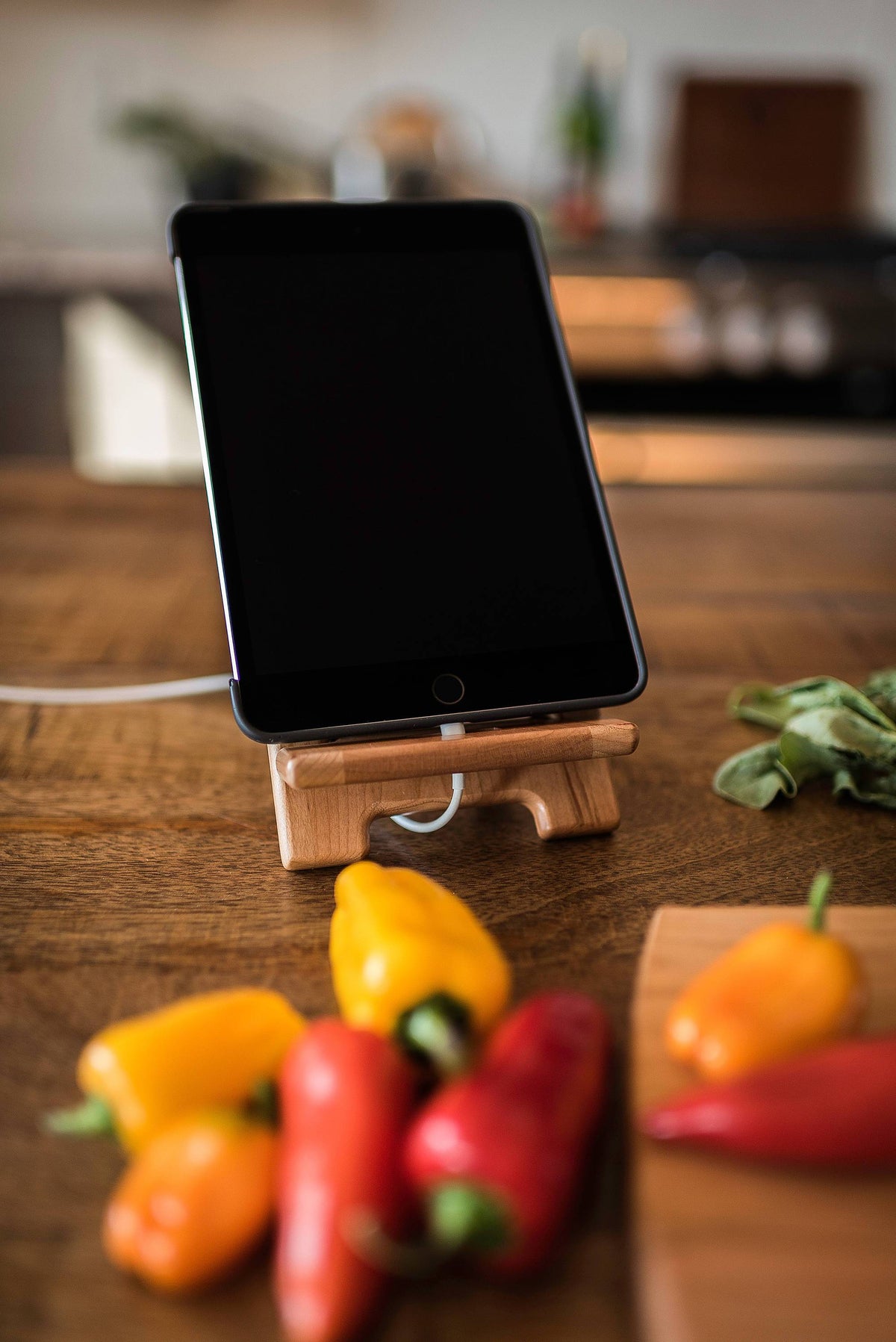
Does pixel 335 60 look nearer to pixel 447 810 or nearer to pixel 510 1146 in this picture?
pixel 447 810

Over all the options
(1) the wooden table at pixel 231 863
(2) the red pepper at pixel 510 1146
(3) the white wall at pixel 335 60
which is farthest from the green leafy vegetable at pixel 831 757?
(3) the white wall at pixel 335 60

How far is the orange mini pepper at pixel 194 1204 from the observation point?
15.2 inches

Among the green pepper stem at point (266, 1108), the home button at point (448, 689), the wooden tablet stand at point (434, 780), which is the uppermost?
the green pepper stem at point (266, 1108)

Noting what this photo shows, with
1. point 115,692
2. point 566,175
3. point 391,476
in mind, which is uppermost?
point 391,476

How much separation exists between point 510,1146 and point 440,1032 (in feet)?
0.21

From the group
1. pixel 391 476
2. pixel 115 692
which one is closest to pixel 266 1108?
pixel 391 476

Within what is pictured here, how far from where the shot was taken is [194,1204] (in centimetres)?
39

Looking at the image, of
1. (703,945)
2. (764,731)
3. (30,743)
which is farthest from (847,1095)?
(30,743)

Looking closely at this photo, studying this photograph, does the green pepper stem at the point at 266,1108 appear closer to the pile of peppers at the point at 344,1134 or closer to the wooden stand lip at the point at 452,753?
the pile of peppers at the point at 344,1134

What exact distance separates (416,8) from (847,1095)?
138 inches

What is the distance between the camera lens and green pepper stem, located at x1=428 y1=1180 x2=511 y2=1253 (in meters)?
0.36

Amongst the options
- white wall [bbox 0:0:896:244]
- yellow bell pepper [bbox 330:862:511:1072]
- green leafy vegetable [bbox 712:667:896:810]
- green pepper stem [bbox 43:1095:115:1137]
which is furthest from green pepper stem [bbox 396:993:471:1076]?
white wall [bbox 0:0:896:244]

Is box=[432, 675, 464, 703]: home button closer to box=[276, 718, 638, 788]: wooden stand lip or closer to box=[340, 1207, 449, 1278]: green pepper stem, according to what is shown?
box=[276, 718, 638, 788]: wooden stand lip

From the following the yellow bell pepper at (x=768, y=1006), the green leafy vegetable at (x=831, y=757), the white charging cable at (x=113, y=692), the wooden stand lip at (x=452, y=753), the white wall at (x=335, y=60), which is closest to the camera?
the yellow bell pepper at (x=768, y=1006)
